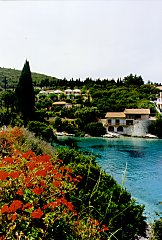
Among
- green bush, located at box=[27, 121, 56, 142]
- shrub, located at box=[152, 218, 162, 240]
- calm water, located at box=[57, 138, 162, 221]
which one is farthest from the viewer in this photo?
green bush, located at box=[27, 121, 56, 142]

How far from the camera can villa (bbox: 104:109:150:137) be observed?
147ft

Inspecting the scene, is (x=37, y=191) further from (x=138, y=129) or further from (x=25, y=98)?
(x=138, y=129)

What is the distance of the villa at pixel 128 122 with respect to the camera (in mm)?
44938

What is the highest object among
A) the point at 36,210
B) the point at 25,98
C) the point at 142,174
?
the point at 25,98

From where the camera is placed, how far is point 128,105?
2093 inches

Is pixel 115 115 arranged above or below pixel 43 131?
above

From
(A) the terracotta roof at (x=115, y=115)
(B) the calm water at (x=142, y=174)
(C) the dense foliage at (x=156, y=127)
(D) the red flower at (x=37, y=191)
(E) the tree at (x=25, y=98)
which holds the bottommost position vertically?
(B) the calm water at (x=142, y=174)

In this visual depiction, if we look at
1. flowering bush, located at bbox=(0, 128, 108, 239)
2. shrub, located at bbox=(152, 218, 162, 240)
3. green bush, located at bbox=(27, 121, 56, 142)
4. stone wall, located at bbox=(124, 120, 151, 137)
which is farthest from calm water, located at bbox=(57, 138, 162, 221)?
stone wall, located at bbox=(124, 120, 151, 137)

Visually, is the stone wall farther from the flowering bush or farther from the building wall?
the flowering bush

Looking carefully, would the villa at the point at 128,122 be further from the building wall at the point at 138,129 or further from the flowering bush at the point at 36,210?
the flowering bush at the point at 36,210

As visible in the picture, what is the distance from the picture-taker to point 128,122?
47.0 metres

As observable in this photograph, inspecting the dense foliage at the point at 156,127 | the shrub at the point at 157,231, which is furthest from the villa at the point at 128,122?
the shrub at the point at 157,231

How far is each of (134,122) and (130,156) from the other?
2096 centimetres

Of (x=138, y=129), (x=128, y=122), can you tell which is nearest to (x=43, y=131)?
(x=138, y=129)
